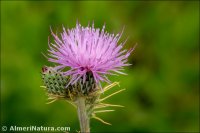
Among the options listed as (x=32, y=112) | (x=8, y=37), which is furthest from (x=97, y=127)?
(x=8, y=37)

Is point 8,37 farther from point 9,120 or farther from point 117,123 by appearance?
point 117,123

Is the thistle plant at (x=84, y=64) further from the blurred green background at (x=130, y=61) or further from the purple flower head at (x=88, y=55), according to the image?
the blurred green background at (x=130, y=61)

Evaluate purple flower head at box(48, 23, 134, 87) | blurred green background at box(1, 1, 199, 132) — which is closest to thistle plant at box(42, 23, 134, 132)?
purple flower head at box(48, 23, 134, 87)

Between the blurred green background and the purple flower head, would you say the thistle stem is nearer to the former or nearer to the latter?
the purple flower head

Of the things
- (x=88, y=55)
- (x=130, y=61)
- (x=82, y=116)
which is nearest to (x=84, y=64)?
(x=88, y=55)

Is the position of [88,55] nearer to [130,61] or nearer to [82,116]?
[82,116]

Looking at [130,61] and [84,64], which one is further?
[130,61]
